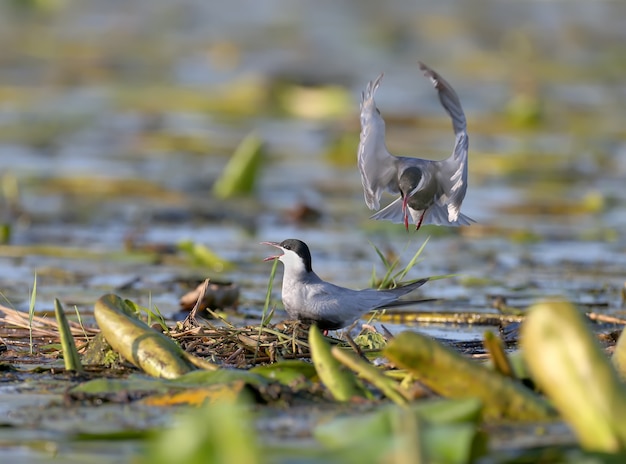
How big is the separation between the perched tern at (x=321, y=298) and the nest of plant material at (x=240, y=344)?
0.35ft

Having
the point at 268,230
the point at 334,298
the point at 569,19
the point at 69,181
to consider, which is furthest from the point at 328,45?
the point at 334,298

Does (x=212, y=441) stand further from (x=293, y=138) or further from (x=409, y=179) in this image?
(x=293, y=138)

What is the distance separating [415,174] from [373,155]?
218 millimetres

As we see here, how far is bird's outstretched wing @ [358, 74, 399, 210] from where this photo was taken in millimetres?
5770

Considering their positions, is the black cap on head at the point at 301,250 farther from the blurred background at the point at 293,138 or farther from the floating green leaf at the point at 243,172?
the floating green leaf at the point at 243,172

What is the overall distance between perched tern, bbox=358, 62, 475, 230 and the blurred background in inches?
10.6

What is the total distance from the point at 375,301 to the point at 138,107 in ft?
45.1

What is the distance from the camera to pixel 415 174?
591cm

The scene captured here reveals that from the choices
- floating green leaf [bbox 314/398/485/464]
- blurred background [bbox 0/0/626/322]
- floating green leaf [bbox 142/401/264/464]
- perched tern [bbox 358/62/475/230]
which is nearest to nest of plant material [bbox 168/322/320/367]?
perched tern [bbox 358/62/475/230]

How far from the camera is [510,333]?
6.33 m

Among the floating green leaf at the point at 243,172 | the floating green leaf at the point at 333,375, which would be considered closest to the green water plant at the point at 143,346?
the floating green leaf at the point at 333,375

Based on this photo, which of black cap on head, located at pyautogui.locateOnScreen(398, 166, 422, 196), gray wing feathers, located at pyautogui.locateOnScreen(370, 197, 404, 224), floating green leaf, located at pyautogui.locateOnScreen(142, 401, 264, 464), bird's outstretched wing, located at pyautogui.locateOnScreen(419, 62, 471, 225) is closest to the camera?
floating green leaf, located at pyautogui.locateOnScreen(142, 401, 264, 464)

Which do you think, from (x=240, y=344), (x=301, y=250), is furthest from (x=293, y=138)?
(x=240, y=344)

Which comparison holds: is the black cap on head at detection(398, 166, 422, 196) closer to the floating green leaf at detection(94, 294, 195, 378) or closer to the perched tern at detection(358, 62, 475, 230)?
the perched tern at detection(358, 62, 475, 230)
